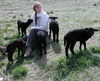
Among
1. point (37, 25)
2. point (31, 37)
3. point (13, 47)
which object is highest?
point (37, 25)

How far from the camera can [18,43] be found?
8672mm

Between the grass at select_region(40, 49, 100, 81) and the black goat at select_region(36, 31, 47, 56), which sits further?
the black goat at select_region(36, 31, 47, 56)

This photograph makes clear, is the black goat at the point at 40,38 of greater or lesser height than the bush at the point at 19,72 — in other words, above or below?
above

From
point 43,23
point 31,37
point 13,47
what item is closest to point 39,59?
point 13,47

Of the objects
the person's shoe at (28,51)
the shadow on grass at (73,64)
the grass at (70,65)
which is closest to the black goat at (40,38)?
the person's shoe at (28,51)

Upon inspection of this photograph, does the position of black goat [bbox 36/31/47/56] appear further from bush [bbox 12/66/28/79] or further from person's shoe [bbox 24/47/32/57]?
bush [bbox 12/66/28/79]

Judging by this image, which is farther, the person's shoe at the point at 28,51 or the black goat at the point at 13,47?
the person's shoe at the point at 28,51

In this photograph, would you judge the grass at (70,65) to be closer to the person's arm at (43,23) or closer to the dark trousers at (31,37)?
the dark trousers at (31,37)

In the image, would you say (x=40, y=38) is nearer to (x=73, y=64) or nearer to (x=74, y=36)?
(x=74, y=36)

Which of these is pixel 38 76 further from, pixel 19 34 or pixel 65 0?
pixel 65 0

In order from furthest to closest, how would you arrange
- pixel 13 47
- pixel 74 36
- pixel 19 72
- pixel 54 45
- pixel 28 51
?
1. pixel 54 45
2. pixel 28 51
3. pixel 13 47
4. pixel 74 36
5. pixel 19 72

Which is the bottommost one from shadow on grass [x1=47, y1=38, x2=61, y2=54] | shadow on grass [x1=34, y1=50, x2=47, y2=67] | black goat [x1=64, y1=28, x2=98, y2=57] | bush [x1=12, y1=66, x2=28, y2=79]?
bush [x1=12, y1=66, x2=28, y2=79]

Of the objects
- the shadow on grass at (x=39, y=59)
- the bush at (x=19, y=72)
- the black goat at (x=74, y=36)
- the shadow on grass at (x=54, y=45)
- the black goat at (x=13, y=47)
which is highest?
the black goat at (x=74, y=36)

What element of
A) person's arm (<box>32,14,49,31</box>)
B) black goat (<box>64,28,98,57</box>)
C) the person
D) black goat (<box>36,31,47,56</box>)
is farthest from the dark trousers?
black goat (<box>64,28,98,57</box>)
